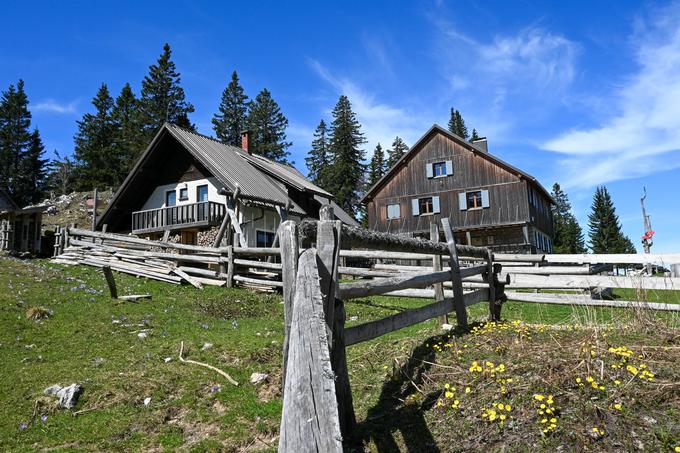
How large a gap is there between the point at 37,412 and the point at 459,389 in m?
5.02

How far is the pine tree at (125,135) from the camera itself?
4825cm

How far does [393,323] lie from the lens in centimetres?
506

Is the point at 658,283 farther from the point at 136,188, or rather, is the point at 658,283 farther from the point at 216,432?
the point at 136,188

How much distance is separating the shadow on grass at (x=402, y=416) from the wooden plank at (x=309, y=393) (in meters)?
2.19

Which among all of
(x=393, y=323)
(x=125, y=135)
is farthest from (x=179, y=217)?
(x=125, y=135)

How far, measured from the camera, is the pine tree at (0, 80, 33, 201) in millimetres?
58781

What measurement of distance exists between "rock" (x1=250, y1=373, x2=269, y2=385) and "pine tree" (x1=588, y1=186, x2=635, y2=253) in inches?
2621

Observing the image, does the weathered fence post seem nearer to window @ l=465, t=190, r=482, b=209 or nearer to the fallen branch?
the fallen branch

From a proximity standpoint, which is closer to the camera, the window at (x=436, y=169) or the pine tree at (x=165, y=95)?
the window at (x=436, y=169)

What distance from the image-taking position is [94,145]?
54531 mm

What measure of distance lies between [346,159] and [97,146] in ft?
100

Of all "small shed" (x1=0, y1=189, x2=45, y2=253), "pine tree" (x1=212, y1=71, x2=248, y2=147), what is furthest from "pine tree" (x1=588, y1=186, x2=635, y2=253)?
"small shed" (x1=0, y1=189, x2=45, y2=253)

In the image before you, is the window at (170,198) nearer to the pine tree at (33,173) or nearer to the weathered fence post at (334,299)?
the weathered fence post at (334,299)

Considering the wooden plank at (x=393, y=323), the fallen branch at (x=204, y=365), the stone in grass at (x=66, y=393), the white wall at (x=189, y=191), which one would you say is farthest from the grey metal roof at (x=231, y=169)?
the wooden plank at (x=393, y=323)
